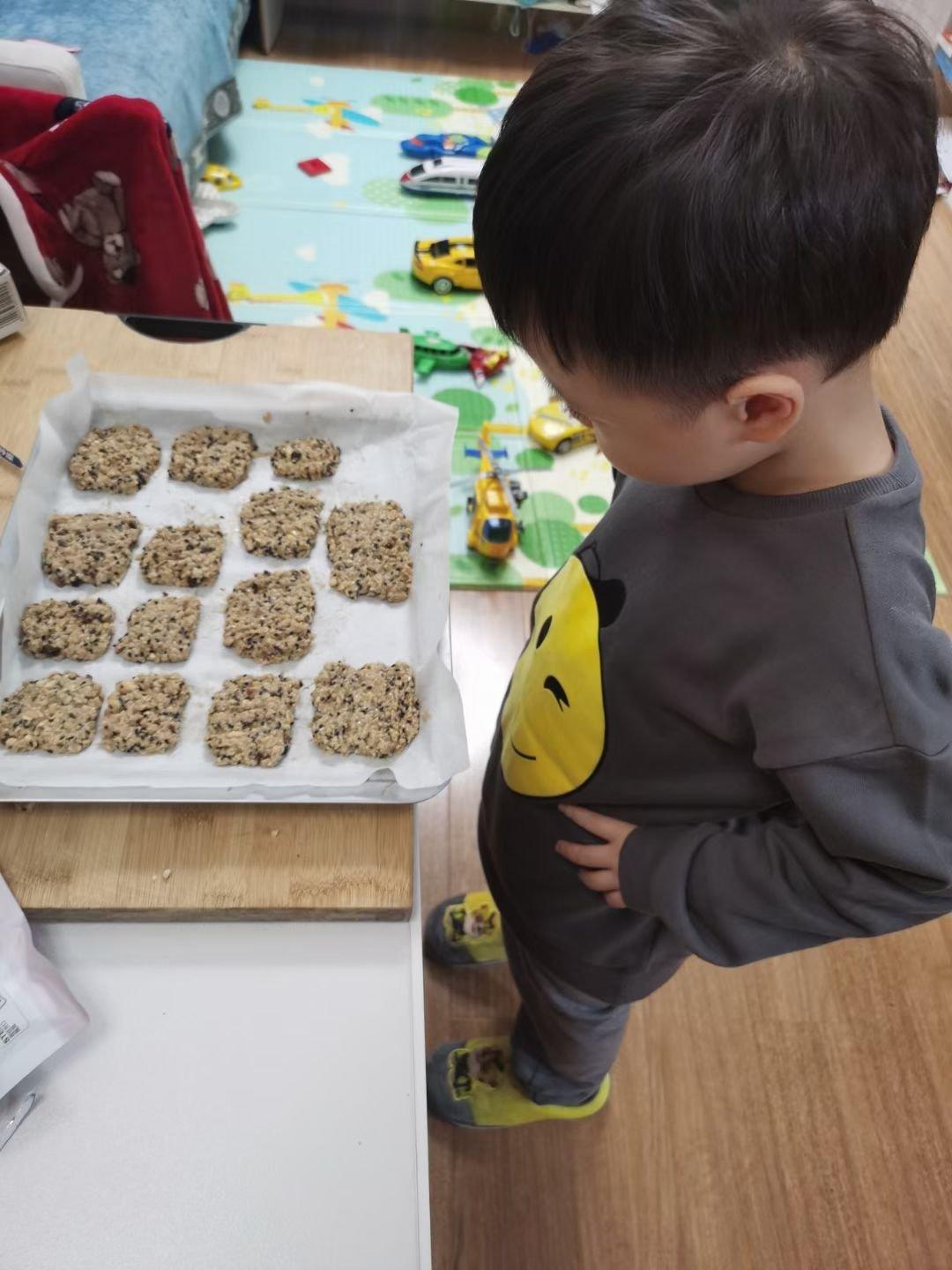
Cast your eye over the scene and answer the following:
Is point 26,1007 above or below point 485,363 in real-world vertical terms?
above

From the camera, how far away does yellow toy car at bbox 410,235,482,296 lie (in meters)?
2.10

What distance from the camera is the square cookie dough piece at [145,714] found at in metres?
0.74

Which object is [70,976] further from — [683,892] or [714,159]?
[714,159]

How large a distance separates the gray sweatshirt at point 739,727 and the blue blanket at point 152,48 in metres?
1.73

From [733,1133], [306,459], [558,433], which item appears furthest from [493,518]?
[733,1133]

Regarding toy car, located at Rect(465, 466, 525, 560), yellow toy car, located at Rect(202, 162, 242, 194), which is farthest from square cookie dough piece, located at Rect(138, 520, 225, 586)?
yellow toy car, located at Rect(202, 162, 242, 194)

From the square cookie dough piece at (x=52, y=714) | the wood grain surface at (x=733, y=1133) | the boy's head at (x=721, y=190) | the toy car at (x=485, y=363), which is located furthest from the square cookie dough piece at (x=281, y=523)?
the toy car at (x=485, y=363)

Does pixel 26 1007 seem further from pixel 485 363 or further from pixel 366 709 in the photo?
pixel 485 363

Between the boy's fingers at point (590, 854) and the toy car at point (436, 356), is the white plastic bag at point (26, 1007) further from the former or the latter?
the toy car at point (436, 356)

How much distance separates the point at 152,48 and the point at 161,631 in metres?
1.74

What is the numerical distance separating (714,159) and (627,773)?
0.44 meters

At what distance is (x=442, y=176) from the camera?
7.63 feet

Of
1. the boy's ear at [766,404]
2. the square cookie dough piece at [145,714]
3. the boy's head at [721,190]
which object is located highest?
the boy's head at [721,190]

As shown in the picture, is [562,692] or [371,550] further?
[371,550]
